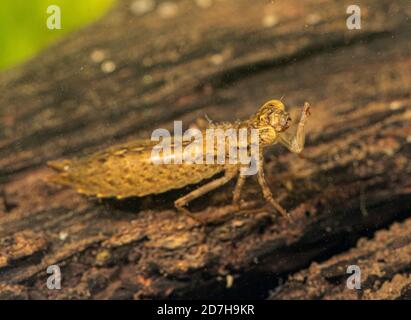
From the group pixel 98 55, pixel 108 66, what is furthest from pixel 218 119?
pixel 98 55

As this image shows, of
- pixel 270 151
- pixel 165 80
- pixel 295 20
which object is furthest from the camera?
pixel 295 20

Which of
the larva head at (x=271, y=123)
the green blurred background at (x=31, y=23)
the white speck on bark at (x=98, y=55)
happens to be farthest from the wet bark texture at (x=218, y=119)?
the larva head at (x=271, y=123)

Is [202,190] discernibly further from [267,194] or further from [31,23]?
[31,23]

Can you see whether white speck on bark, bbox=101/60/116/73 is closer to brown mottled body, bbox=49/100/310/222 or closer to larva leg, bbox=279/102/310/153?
brown mottled body, bbox=49/100/310/222

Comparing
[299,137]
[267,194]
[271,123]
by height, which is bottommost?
[267,194]

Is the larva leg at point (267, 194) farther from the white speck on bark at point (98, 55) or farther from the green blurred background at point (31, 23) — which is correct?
the green blurred background at point (31, 23)

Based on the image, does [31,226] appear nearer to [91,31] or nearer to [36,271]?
[36,271]
